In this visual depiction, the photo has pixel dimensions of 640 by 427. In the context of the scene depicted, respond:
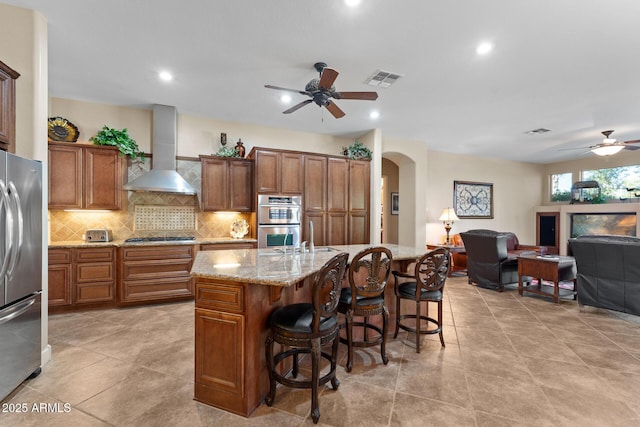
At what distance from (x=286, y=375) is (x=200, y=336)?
82cm

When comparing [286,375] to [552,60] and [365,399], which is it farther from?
[552,60]

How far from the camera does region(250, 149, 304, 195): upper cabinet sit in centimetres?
465

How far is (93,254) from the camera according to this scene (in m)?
3.79

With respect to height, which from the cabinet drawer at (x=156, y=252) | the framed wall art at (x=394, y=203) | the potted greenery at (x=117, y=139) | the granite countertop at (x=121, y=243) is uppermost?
the potted greenery at (x=117, y=139)

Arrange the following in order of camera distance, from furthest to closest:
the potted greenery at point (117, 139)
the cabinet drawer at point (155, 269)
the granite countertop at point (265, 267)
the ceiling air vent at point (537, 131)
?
the ceiling air vent at point (537, 131)
the potted greenery at point (117, 139)
the cabinet drawer at point (155, 269)
the granite countertop at point (265, 267)

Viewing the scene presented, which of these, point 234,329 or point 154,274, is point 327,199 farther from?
point 234,329

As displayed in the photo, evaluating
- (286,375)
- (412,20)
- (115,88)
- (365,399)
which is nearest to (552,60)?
(412,20)

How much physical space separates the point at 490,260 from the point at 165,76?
18.4 ft

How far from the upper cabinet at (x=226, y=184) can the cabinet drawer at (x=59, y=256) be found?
5.71 feet

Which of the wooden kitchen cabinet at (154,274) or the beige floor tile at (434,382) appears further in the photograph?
the wooden kitchen cabinet at (154,274)

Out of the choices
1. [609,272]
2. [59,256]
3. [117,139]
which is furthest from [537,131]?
[59,256]

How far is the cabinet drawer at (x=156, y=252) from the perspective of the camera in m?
3.90

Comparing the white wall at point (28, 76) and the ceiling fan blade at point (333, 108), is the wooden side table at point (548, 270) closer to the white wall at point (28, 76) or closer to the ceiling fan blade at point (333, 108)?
the ceiling fan blade at point (333, 108)

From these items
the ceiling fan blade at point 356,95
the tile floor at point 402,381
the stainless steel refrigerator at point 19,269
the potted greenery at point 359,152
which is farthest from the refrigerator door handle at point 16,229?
the potted greenery at point 359,152
